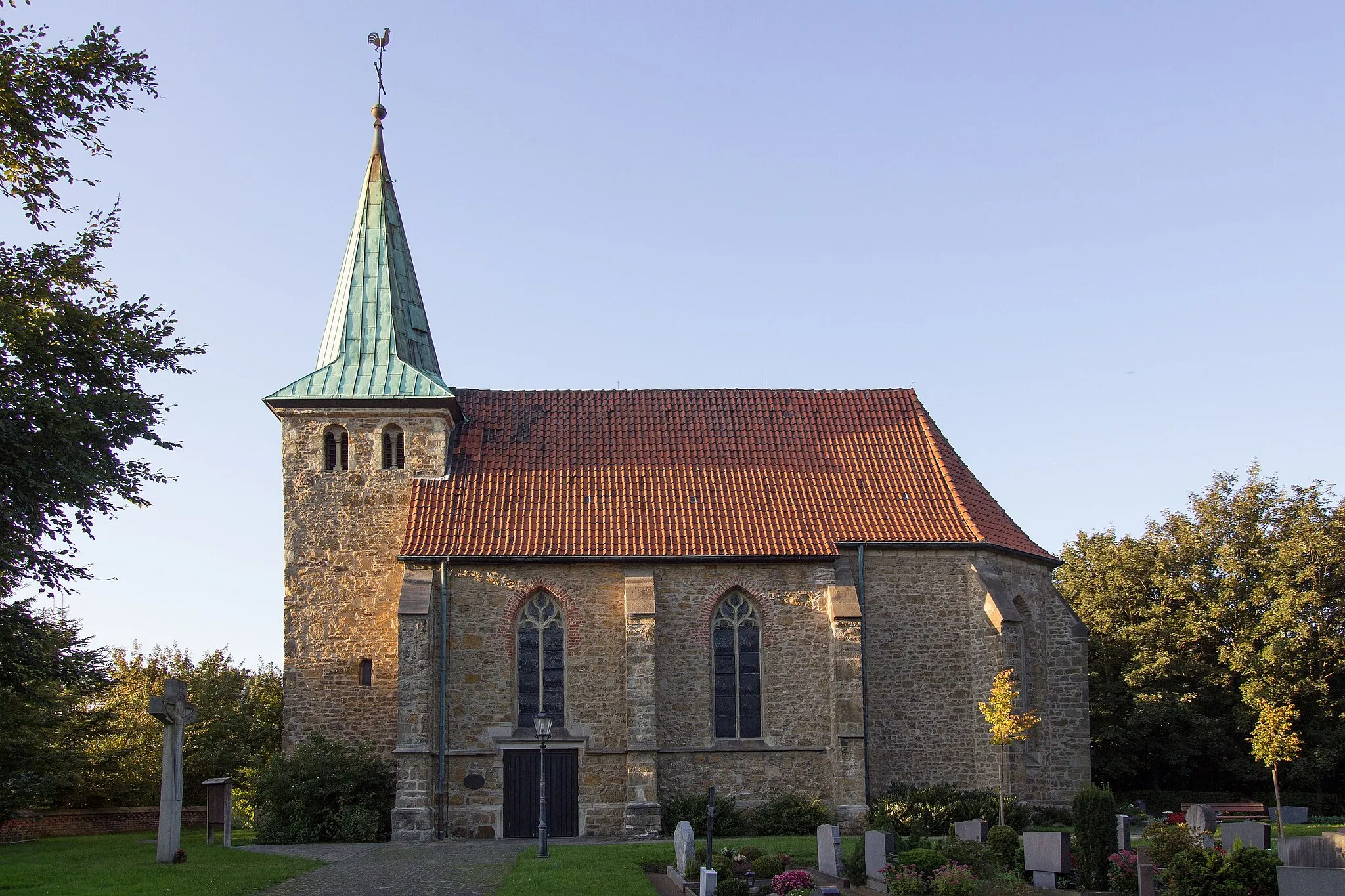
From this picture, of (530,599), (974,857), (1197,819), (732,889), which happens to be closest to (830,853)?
(974,857)

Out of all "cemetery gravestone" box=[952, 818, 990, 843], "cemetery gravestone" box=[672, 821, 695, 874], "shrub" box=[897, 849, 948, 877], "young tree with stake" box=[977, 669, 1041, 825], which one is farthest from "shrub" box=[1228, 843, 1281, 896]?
"young tree with stake" box=[977, 669, 1041, 825]

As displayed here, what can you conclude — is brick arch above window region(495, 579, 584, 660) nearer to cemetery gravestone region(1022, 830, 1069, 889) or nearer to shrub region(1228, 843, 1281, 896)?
cemetery gravestone region(1022, 830, 1069, 889)

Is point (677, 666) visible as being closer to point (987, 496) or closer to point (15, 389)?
point (987, 496)

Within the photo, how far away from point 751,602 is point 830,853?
946 centimetres

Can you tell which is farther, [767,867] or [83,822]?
[83,822]

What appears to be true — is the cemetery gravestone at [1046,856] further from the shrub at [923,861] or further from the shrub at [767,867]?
the shrub at [767,867]

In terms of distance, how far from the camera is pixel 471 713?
1056 inches

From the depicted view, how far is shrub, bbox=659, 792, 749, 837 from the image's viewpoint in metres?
25.8

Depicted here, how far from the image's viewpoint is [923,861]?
16.5 metres

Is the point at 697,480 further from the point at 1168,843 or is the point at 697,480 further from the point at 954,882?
the point at 1168,843

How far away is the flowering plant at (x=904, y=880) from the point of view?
51.4 ft

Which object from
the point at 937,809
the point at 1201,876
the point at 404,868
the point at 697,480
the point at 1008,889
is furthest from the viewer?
the point at 697,480

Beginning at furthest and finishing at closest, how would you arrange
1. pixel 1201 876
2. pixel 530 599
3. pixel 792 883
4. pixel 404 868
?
pixel 530 599
pixel 404 868
pixel 792 883
pixel 1201 876

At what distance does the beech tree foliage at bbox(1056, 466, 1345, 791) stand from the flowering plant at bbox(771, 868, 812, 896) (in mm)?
22078
